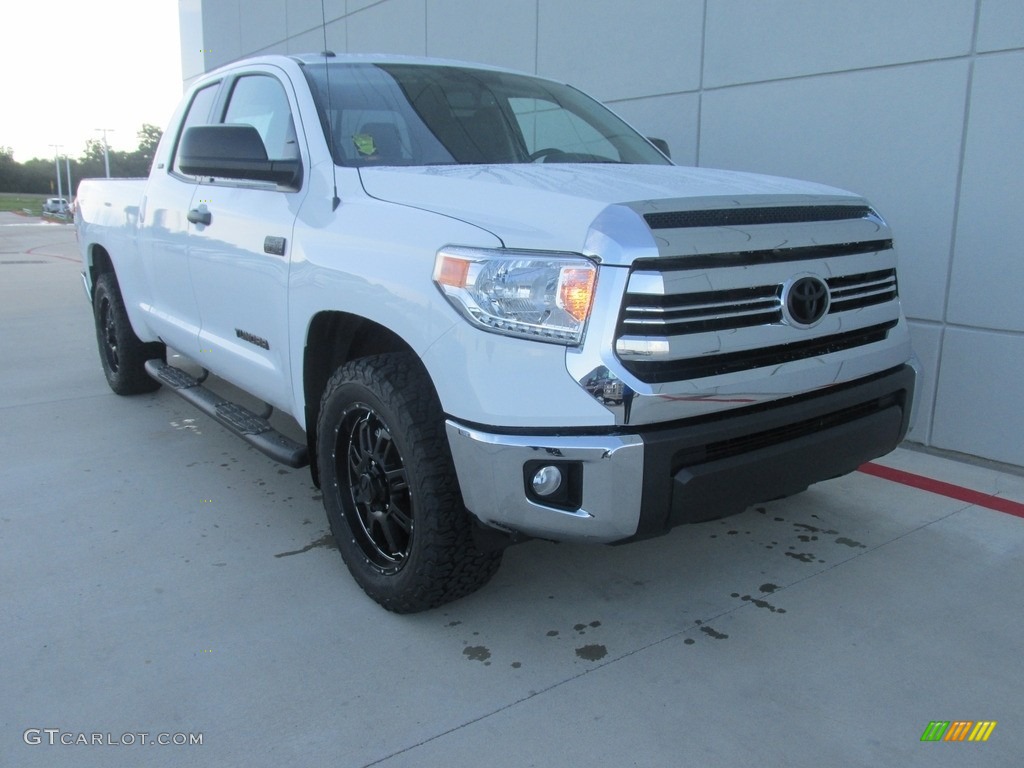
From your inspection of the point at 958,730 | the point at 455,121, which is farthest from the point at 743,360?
the point at 455,121

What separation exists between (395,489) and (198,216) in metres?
1.85

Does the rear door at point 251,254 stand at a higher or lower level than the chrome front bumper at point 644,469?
higher

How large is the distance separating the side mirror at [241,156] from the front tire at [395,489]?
838 mm

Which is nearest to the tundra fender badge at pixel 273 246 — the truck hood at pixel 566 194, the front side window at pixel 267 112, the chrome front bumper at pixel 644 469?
the front side window at pixel 267 112

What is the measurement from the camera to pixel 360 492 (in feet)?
9.61

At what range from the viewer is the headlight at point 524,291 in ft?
7.27

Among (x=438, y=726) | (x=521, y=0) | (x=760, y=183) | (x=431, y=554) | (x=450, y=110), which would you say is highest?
(x=521, y=0)

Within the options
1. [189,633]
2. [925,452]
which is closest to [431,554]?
[189,633]

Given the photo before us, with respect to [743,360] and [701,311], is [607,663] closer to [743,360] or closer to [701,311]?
[743,360]

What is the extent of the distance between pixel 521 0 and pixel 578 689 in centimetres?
626

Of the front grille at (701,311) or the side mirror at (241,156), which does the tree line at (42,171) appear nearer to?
the side mirror at (241,156)

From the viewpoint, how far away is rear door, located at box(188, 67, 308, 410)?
10.6ft

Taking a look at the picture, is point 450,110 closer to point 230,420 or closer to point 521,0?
point 230,420

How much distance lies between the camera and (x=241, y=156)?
3.12 metres
